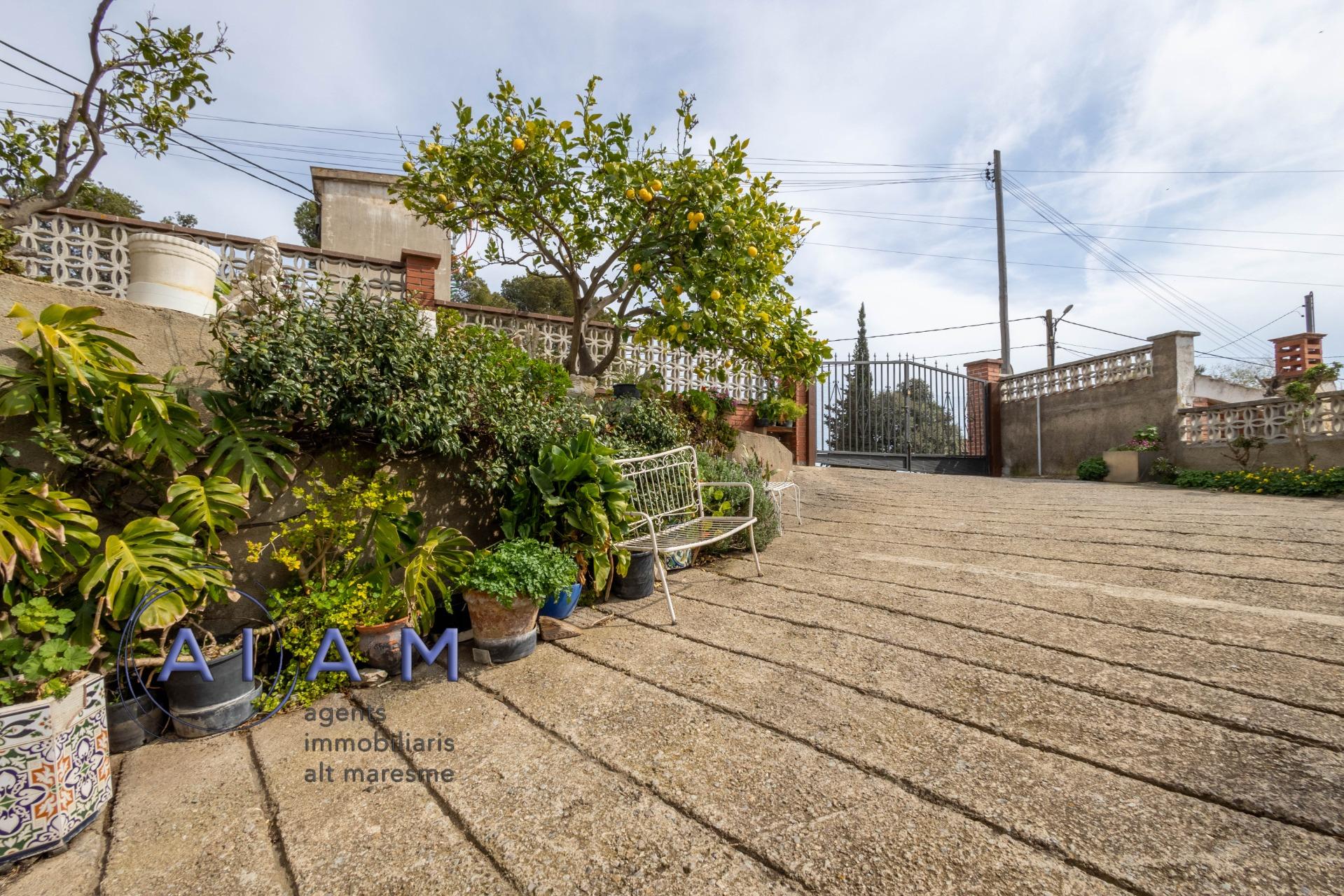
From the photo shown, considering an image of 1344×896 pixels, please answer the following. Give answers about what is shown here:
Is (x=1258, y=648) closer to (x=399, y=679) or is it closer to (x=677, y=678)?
(x=677, y=678)

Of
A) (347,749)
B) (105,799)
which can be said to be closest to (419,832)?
(347,749)

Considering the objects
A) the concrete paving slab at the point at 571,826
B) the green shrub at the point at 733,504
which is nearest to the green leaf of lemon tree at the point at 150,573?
the concrete paving slab at the point at 571,826

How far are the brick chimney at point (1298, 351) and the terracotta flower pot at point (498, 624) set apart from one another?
37.9ft

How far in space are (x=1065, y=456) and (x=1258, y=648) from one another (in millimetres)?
9055

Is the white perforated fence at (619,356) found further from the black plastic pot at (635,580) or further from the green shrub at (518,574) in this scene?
the green shrub at (518,574)

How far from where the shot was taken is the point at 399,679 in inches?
98.0

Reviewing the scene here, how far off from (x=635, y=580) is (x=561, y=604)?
58 cm

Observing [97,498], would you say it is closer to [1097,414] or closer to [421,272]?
[421,272]

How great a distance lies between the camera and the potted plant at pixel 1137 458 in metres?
8.42

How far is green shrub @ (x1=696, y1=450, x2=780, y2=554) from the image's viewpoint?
4.29 metres

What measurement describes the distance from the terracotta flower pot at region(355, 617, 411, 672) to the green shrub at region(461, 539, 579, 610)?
1.17ft

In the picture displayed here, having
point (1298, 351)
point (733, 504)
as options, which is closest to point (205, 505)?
point (733, 504)

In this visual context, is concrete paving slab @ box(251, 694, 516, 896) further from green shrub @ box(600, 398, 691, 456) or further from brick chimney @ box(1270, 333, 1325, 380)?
brick chimney @ box(1270, 333, 1325, 380)

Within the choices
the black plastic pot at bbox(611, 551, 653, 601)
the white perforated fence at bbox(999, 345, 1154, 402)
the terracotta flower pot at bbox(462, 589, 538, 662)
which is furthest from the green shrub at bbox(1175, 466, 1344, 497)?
the terracotta flower pot at bbox(462, 589, 538, 662)
